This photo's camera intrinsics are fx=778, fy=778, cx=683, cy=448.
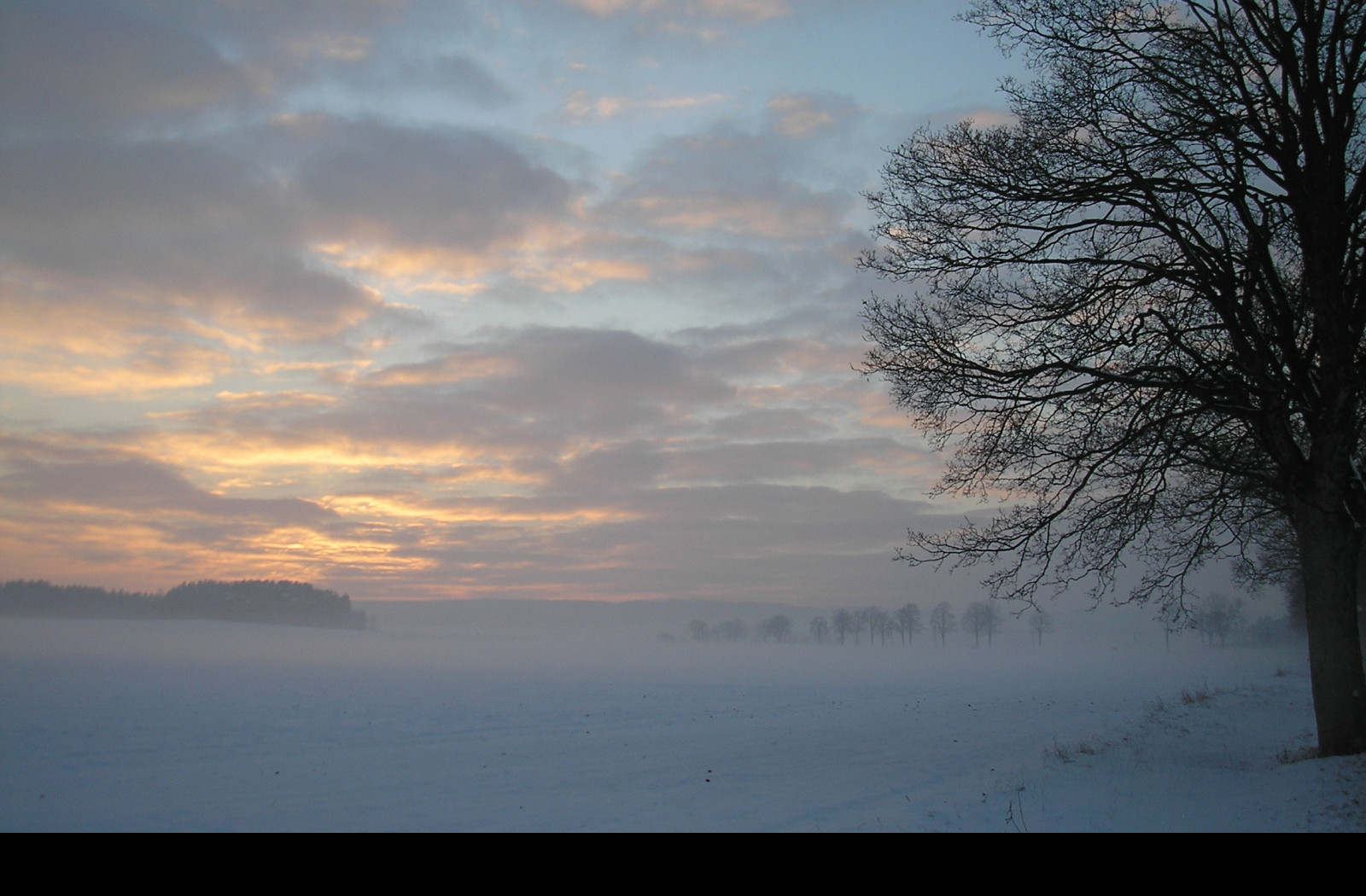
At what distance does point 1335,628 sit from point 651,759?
14.2 meters

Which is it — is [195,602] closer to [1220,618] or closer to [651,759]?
[651,759]

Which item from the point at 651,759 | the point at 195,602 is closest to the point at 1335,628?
the point at 651,759

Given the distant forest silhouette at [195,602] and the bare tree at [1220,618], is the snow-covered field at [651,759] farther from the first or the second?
the bare tree at [1220,618]

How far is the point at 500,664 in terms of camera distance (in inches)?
3056

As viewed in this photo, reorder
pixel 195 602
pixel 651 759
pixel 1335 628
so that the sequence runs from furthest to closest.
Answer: pixel 195 602 → pixel 651 759 → pixel 1335 628

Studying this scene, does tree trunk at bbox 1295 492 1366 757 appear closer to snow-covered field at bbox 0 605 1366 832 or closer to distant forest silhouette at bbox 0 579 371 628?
snow-covered field at bbox 0 605 1366 832

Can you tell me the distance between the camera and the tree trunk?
10938mm

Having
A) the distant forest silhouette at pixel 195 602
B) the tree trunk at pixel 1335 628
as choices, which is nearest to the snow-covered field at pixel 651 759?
the tree trunk at pixel 1335 628

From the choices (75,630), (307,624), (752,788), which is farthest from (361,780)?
(307,624)

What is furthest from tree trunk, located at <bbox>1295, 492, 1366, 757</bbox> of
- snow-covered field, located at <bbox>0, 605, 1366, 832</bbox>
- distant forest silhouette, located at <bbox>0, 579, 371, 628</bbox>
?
distant forest silhouette, located at <bbox>0, 579, 371, 628</bbox>

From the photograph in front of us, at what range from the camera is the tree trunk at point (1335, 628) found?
10.9 m

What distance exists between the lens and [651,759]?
19594mm
